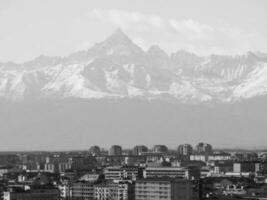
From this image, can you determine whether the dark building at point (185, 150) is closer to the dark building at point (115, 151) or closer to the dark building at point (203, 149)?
the dark building at point (203, 149)

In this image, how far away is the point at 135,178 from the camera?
117 meters

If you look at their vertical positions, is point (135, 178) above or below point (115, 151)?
below

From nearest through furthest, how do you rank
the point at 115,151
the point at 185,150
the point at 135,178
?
the point at 135,178
the point at 115,151
the point at 185,150

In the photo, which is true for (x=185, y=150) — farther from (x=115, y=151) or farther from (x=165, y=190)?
(x=165, y=190)

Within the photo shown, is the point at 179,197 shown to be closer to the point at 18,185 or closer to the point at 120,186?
the point at 120,186

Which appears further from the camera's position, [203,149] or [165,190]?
[203,149]

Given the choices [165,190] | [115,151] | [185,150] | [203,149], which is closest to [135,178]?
[165,190]

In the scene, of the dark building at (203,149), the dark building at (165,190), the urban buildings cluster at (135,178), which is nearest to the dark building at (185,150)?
the urban buildings cluster at (135,178)

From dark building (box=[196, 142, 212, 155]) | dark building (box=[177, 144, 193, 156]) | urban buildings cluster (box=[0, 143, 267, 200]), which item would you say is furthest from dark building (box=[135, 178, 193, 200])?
dark building (box=[196, 142, 212, 155])

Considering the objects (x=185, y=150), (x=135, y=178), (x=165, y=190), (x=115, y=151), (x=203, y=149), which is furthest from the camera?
(x=203, y=149)

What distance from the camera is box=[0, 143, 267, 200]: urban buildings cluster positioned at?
325ft

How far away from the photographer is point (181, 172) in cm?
13188

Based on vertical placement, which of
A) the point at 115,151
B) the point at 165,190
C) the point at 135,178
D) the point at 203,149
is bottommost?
the point at 165,190

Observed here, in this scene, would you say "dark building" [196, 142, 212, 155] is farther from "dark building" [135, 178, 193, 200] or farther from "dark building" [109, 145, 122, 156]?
"dark building" [135, 178, 193, 200]
